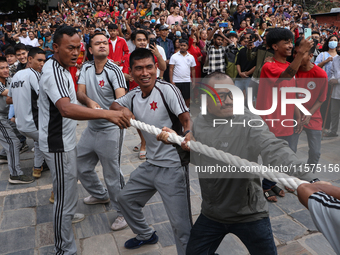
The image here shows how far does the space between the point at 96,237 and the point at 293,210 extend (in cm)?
233

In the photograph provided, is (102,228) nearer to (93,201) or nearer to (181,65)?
(93,201)

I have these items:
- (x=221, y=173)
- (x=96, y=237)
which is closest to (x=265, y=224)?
(x=221, y=173)

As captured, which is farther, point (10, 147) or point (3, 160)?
point (3, 160)

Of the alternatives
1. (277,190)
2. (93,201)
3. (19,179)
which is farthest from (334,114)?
(19,179)

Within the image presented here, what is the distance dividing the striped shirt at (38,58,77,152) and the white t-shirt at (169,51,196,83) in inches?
198

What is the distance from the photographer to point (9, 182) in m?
4.51

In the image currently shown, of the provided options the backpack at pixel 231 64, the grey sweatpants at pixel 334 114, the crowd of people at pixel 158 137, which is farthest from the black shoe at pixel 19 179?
the grey sweatpants at pixel 334 114

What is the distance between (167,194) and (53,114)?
125 cm

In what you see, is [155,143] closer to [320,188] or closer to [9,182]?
[320,188]

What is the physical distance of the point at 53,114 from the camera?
2592mm

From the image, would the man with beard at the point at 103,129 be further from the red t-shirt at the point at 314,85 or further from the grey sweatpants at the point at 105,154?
the red t-shirt at the point at 314,85

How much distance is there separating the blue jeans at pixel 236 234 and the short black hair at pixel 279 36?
2.19 m

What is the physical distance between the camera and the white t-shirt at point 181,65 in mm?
7418

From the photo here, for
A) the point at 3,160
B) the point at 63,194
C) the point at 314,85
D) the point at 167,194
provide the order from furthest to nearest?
the point at 3,160, the point at 314,85, the point at 63,194, the point at 167,194
